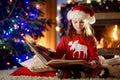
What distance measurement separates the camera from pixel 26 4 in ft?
8.77

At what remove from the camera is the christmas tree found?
253 centimetres

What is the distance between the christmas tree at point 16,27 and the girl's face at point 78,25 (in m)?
0.70

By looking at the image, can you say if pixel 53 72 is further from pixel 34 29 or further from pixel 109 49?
pixel 109 49

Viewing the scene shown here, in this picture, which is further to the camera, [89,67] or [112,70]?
[112,70]

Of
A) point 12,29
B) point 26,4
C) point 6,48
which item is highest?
point 26,4

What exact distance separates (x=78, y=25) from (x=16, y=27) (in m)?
0.77

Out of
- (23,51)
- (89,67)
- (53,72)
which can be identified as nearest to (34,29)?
(23,51)

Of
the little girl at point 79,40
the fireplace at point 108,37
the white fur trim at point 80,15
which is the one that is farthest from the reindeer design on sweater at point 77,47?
the fireplace at point 108,37

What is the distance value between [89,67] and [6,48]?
0.95 metres

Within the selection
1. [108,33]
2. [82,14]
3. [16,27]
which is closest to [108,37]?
[108,33]

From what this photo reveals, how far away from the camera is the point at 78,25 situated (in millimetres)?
1997

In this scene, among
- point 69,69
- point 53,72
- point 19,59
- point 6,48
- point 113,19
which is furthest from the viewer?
point 113,19

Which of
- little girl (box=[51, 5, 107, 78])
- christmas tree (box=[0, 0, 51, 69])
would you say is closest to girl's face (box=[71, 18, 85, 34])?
little girl (box=[51, 5, 107, 78])

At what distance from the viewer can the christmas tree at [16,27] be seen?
2.53 meters
